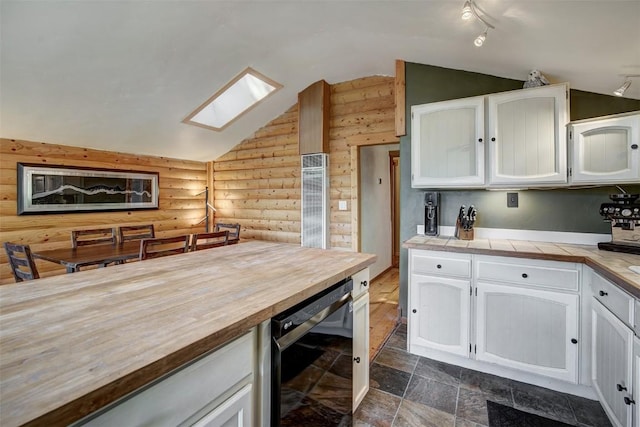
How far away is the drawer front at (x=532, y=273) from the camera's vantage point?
6.03ft

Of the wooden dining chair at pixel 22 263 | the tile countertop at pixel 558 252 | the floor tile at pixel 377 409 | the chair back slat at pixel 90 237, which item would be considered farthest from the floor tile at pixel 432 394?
the chair back slat at pixel 90 237

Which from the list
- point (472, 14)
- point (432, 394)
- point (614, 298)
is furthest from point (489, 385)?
point (472, 14)

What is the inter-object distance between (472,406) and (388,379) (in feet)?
1.72

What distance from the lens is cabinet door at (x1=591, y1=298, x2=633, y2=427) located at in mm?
1366

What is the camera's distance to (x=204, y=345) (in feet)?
2.42

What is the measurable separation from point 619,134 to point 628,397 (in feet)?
4.98

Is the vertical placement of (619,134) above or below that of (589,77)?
below

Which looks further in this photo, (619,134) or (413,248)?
(413,248)

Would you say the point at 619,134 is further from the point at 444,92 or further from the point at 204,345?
the point at 204,345

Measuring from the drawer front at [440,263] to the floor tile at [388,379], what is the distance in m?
0.75

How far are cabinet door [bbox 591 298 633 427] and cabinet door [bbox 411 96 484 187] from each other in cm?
114

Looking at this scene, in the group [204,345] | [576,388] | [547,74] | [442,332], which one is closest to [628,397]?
[576,388]

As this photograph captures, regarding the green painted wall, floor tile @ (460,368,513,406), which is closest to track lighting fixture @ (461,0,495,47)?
the green painted wall

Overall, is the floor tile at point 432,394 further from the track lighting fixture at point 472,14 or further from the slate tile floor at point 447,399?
the track lighting fixture at point 472,14
